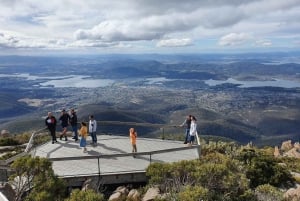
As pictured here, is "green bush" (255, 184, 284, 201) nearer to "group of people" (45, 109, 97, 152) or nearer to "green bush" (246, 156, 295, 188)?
"green bush" (246, 156, 295, 188)

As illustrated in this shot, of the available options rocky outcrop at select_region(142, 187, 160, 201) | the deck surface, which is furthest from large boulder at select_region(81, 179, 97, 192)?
rocky outcrop at select_region(142, 187, 160, 201)

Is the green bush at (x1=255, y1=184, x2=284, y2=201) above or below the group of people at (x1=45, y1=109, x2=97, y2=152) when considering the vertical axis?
below

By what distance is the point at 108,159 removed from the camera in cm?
1627

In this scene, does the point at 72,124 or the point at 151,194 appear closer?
the point at 151,194

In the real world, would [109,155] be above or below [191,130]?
above

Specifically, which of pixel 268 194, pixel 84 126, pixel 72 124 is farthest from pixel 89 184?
pixel 72 124

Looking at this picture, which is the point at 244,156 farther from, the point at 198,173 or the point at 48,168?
the point at 48,168

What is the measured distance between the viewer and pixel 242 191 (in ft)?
42.1

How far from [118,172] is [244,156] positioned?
711 centimetres

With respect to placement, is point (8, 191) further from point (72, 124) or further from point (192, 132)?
point (192, 132)

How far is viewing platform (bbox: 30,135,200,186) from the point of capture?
14469mm

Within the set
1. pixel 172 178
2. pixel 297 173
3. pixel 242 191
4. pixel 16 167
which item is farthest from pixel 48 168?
pixel 297 173

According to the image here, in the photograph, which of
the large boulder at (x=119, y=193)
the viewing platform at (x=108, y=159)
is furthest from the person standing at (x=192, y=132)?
the large boulder at (x=119, y=193)

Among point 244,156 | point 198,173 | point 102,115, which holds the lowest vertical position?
point 102,115
